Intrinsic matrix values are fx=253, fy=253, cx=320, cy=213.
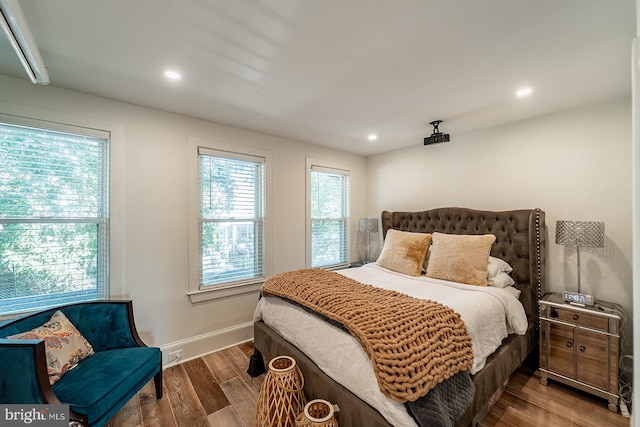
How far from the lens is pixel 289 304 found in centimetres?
203

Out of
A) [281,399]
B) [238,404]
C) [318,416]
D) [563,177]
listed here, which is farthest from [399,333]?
[563,177]

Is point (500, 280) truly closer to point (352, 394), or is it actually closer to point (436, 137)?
point (436, 137)

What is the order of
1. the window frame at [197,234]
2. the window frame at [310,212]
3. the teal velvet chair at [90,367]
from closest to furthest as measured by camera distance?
the teal velvet chair at [90,367] < the window frame at [197,234] < the window frame at [310,212]

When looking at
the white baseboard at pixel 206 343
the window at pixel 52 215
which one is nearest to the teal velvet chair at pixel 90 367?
the window at pixel 52 215

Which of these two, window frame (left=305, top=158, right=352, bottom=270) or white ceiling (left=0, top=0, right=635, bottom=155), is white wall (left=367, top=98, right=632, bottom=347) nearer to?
white ceiling (left=0, top=0, right=635, bottom=155)

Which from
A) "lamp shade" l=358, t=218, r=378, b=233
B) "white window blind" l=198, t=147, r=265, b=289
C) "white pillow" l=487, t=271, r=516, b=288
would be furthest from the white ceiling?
"lamp shade" l=358, t=218, r=378, b=233

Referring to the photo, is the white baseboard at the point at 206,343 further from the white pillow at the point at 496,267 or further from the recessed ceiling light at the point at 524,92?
the recessed ceiling light at the point at 524,92

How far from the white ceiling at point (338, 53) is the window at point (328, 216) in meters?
1.37

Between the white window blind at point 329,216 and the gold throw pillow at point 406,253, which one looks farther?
the white window blind at point 329,216

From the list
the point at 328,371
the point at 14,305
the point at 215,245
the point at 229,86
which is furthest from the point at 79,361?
the point at 229,86

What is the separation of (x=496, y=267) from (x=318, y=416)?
6.88ft

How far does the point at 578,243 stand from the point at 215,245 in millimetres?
3365

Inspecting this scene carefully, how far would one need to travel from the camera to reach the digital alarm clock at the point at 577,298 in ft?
6.81

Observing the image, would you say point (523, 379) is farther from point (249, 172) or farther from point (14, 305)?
point (14, 305)
